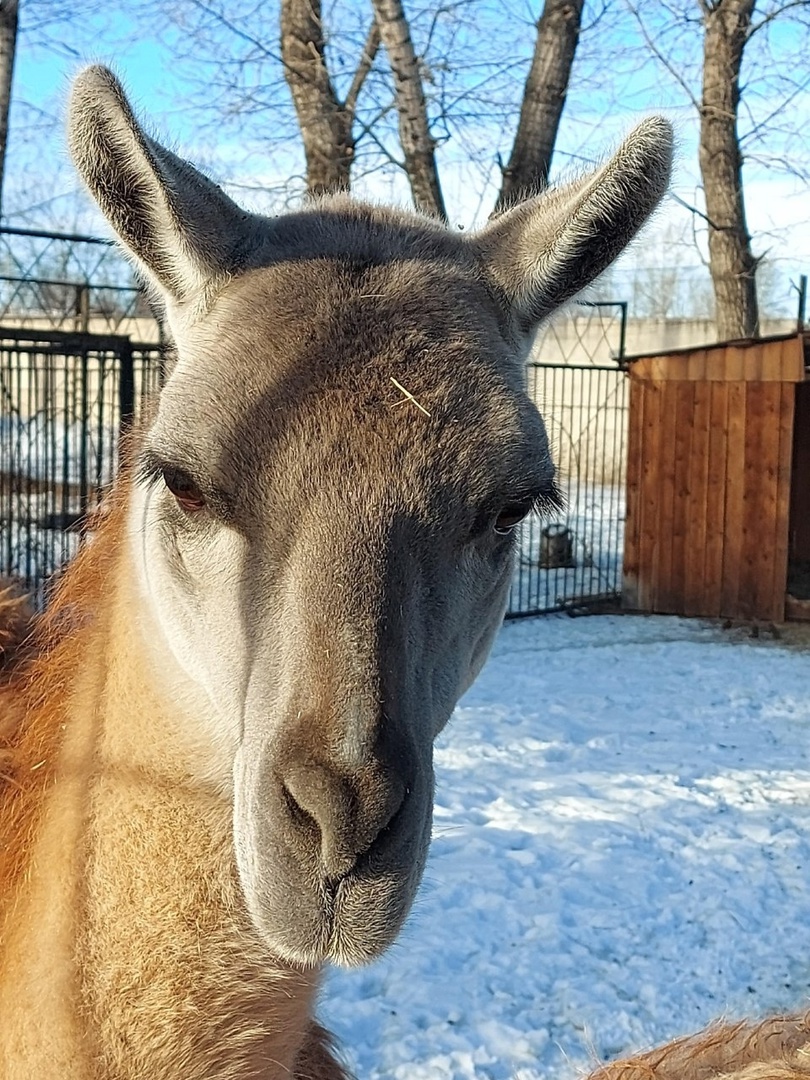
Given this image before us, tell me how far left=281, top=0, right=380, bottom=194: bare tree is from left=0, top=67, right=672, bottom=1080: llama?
317 inches

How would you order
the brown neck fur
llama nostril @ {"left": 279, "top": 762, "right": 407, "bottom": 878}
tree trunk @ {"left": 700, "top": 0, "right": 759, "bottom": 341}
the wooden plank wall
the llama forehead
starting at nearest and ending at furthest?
llama nostril @ {"left": 279, "top": 762, "right": 407, "bottom": 878}
the llama forehead
the brown neck fur
tree trunk @ {"left": 700, "top": 0, "right": 759, "bottom": 341}
the wooden plank wall

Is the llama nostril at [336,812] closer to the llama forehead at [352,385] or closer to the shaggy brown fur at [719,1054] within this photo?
the llama forehead at [352,385]

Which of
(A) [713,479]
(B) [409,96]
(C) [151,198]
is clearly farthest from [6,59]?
(A) [713,479]

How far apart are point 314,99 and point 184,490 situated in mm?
9352

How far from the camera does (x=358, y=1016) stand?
4.50 metres

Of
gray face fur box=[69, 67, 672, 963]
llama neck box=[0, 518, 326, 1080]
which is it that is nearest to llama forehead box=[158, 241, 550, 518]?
gray face fur box=[69, 67, 672, 963]

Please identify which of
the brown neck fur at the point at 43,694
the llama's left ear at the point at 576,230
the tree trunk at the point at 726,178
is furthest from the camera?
the tree trunk at the point at 726,178

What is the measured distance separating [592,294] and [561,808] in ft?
16.3

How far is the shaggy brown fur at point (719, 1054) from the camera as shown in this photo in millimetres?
2695

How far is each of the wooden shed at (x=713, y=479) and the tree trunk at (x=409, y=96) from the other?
21.9ft

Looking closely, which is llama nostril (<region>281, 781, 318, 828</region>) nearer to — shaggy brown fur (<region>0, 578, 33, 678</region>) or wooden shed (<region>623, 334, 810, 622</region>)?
shaggy brown fur (<region>0, 578, 33, 678</region>)

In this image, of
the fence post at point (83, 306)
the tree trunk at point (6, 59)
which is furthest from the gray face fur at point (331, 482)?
the tree trunk at point (6, 59)

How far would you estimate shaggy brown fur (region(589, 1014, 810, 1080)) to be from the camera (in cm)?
270

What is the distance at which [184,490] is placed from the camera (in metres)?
1.88
